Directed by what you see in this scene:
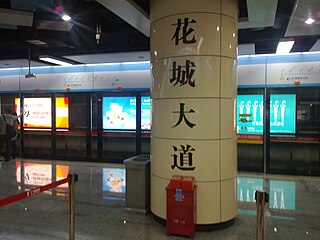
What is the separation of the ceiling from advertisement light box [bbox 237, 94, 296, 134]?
1.14m

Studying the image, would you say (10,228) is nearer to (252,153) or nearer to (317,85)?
(252,153)

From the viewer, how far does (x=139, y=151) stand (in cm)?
788

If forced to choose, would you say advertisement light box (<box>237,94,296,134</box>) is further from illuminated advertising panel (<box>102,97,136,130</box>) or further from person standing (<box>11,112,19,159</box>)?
person standing (<box>11,112,19,159</box>)

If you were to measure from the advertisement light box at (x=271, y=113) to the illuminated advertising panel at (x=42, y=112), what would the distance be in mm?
Result: 5123

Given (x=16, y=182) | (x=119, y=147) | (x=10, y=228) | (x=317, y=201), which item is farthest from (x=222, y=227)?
(x=119, y=147)

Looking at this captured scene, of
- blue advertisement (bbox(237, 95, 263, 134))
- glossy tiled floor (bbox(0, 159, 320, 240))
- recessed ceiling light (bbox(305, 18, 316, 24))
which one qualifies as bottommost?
glossy tiled floor (bbox(0, 159, 320, 240))

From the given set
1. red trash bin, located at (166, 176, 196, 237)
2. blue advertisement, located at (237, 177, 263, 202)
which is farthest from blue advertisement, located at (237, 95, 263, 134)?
red trash bin, located at (166, 176, 196, 237)

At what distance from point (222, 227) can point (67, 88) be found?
6.48 metres

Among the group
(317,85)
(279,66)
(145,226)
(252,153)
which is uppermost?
(279,66)

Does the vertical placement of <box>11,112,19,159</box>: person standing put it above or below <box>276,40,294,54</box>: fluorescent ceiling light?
below

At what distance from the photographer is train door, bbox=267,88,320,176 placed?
21.9 feet

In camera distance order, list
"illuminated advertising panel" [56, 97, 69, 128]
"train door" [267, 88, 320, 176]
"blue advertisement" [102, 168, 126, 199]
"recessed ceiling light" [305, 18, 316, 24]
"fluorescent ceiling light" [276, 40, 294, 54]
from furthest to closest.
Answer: "illuminated advertising panel" [56, 97, 69, 128] → "train door" [267, 88, 320, 176] → "fluorescent ceiling light" [276, 40, 294, 54] → "blue advertisement" [102, 168, 126, 199] → "recessed ceiling light" [305, 18, 316, 24]

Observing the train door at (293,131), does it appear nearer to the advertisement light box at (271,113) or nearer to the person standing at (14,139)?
the advertisement light box at (271,113)

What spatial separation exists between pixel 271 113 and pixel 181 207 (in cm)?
447
